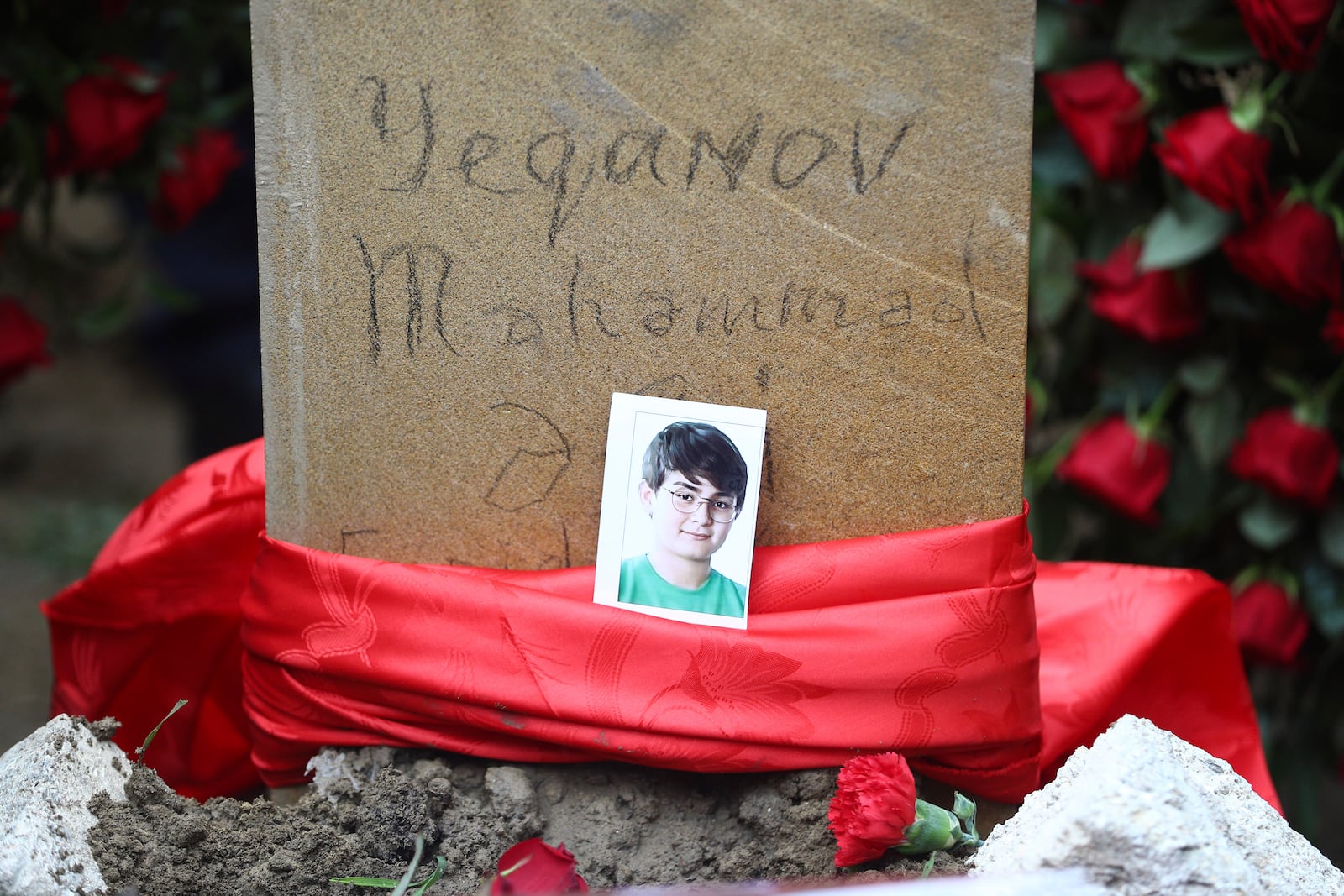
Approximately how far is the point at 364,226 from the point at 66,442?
265 centimetres

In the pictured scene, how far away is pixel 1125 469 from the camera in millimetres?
1257

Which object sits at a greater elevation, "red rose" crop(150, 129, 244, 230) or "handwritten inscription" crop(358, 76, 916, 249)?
"red rose" crop(150, 129, 244, 230)

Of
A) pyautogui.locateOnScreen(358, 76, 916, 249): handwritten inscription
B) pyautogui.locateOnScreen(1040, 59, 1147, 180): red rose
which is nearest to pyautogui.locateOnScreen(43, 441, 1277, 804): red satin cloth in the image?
pyautogui.locateOnScreen(358, 76, 916, 249): handwritten inscription

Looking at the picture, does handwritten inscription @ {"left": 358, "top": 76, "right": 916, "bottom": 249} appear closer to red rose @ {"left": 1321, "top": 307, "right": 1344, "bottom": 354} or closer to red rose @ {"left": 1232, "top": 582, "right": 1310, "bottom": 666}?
red rose @ {"left": 1321, "top": 307, "right": 1344, "bottom": 354}

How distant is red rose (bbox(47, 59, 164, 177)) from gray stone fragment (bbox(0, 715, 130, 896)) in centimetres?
85

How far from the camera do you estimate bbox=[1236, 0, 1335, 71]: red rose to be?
1005 millimetres

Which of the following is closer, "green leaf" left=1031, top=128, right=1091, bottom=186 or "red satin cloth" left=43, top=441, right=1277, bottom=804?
"red satin cloth" left=43, top=441, right=1277, bottom=804

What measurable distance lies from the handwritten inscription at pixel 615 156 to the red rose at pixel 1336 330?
584mm

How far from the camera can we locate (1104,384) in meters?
1.33

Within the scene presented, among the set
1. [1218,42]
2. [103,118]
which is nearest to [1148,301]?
[1218,42]

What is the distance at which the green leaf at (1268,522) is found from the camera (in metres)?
1.22

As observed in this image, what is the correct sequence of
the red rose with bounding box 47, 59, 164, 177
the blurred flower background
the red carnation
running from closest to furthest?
1. the red carnation
2. the blurred flower background
3. the red rose with bounding box 47, 59, 164, 177

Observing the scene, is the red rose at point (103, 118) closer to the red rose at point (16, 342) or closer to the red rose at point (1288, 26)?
the red rose at point (16, 342)

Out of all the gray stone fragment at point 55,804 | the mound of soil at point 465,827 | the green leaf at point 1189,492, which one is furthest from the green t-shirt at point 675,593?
the green leaf at point 1189,492
